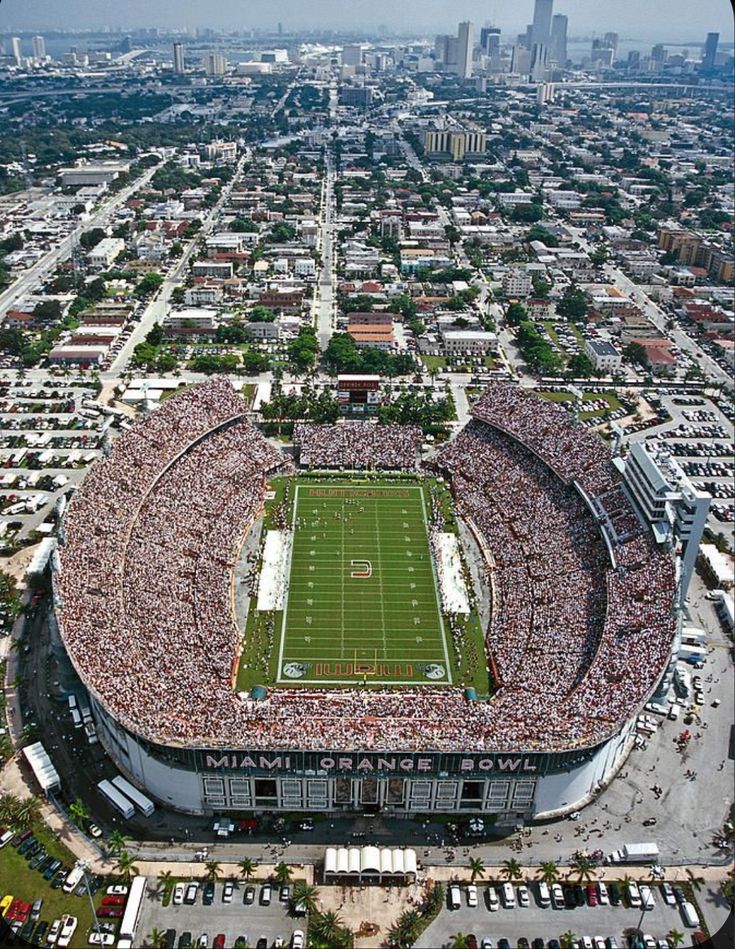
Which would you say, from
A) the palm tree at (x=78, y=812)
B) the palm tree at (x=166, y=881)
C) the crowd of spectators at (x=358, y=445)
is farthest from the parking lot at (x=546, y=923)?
the crowd of spectators at (x=358, y=445)

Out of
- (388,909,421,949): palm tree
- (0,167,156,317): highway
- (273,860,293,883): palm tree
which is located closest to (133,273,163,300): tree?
(0,167,156,317): highway

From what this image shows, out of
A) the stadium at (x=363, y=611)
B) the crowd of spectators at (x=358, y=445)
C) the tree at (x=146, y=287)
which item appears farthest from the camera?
the tree at (x=146, y=287)

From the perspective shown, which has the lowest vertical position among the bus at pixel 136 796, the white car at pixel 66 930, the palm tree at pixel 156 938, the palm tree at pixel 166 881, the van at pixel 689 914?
the van at pixel 689 914

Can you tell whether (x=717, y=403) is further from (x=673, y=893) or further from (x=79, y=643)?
(x=79, y=643)

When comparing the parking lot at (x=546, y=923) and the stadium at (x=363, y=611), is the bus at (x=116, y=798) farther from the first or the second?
the parking lot at (x=546, y=923)

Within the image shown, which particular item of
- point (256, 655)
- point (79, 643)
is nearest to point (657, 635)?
point (256, 655)

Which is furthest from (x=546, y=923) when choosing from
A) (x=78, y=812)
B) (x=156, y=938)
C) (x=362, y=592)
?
(x=362, y=592)

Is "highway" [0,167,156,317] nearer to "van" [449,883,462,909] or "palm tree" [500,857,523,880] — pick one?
"van" [449,883,462,909]
